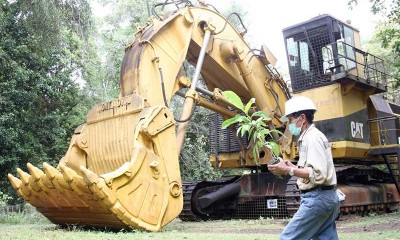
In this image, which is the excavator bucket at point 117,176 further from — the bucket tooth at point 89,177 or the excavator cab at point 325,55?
the excavator cab at point 325,55

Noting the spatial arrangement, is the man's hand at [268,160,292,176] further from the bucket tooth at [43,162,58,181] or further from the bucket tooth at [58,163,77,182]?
the bucket tooth at [43,162,58,181]

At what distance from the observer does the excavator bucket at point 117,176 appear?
6336mm

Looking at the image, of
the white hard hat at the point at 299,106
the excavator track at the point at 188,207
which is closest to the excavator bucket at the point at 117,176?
the white hard hat at the point at 299,106

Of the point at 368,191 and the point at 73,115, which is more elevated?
the point at 73,115

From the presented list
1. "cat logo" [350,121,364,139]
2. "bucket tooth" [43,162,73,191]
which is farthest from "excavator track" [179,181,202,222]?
"bucket tooth" [43,162,73,191]

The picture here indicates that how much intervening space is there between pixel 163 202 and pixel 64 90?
46.4 feet

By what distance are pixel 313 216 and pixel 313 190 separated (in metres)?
0.20

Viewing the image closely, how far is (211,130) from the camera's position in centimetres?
1283

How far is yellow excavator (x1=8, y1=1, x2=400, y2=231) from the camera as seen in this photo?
6781 millimetres

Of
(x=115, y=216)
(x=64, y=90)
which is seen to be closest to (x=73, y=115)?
(x=64, y=90)

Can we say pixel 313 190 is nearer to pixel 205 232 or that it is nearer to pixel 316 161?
pixel 316 161

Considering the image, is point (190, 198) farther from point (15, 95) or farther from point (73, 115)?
point (73, 115)

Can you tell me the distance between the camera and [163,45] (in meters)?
8.58

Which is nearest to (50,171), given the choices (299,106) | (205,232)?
(205,232)
